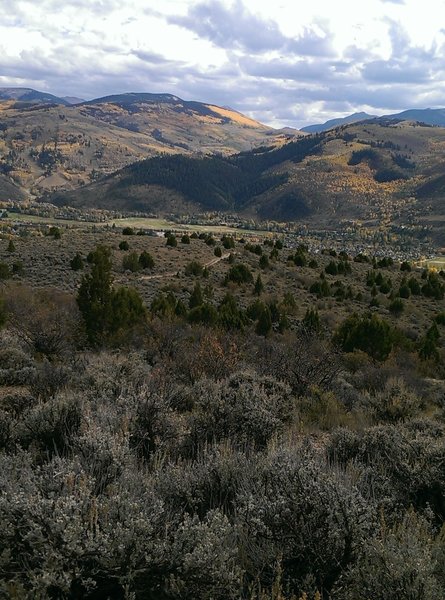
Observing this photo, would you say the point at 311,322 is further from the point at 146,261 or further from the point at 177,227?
the point at 177,227

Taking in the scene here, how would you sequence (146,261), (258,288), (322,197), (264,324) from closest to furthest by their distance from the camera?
1. (264,324)
2. (258,288)
3. (146,261)
4. (322,197)

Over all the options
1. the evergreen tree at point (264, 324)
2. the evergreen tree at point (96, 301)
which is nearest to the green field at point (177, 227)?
the evergreen tree at point (264, 324)

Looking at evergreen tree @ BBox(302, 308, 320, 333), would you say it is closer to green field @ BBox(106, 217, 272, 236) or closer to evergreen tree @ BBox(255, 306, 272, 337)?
evergreen tree @ BBox(255, 306, 272, 337)

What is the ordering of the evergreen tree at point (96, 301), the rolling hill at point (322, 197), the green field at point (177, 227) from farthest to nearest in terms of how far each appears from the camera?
the rolling hill at point (322, 197)
the green field at point (177, 227)
the evergreen tree at point (96, 301)

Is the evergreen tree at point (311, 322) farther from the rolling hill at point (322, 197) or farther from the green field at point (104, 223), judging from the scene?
the rolling hill at point (322, 197)

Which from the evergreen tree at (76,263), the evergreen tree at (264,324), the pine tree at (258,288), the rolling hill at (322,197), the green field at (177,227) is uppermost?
the rolling hill at (322,197)

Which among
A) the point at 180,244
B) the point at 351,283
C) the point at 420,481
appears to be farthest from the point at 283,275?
the point at 420,481

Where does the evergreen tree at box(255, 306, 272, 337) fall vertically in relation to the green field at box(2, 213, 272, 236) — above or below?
below

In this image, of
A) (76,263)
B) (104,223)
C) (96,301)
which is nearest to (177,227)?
(104,223)

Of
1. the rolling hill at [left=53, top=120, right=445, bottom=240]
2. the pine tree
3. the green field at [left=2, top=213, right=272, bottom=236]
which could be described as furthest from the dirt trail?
the rolling hill at [left=53, top=120, right=445, bottom=240]

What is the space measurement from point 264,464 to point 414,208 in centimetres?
16582

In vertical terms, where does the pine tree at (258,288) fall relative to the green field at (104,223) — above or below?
below

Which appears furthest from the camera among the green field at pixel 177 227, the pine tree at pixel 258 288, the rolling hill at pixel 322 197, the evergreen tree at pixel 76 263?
the rolling hill at pixel 322 197

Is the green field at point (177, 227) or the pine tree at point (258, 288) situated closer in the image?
the pine tree at point (258, 288)
